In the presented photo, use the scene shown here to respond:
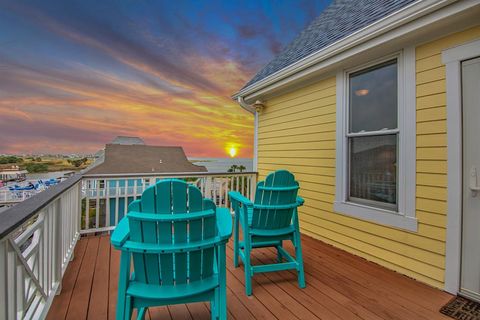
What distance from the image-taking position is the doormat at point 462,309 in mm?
1709

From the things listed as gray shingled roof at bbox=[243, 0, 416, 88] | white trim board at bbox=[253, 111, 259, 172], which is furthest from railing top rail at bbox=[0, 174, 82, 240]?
white trim board at bbox=[253, 111, 259, 172]

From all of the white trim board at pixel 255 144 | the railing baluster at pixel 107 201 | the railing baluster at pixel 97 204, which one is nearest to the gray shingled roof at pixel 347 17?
the white trim board at pixel 255 144

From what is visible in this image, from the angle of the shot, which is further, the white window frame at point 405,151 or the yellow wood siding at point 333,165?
the white window frame at point 405,151

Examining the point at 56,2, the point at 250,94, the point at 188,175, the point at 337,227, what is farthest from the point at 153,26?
the point at 337,227

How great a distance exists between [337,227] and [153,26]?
234 inches

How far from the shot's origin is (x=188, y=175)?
4.05m

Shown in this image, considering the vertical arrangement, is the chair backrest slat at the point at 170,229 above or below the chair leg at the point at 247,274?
above

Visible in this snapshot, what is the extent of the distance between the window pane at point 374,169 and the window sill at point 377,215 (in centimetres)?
11

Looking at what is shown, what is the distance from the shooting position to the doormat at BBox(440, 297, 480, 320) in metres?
1.71

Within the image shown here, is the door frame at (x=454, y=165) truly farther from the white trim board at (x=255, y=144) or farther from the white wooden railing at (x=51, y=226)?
the white trim board at (x=255, y=144)

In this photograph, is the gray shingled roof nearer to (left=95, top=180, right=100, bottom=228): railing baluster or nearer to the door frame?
Result: the door frame

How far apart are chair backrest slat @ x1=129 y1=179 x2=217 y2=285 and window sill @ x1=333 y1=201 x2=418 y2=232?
2120mm

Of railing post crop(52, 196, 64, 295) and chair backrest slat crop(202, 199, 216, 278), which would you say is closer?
chair backrest slat crop(202, 199, 216, 278)

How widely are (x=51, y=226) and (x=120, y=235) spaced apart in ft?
3.40
